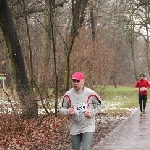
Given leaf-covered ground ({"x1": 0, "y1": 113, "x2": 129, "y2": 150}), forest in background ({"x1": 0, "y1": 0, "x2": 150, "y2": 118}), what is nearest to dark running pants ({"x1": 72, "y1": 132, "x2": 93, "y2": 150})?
leaf-covered ground ({"x1": 0, "y1": 113, "x2": 129, "y2": 150})

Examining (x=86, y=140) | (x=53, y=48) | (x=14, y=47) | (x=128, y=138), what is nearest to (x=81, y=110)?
(x=86, y=140)

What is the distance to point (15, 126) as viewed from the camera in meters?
11.6

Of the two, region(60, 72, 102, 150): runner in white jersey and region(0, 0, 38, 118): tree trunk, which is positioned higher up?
region(0, 0, 38, 118): tree trunk

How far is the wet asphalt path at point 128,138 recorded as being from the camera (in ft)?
32.5

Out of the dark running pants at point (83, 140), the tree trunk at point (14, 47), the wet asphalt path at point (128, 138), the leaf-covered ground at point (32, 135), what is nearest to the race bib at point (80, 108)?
the dark running pants at point (83, 140)

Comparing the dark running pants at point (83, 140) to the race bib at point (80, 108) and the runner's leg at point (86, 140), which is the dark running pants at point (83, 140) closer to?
the runner's leg at point (86, 140)

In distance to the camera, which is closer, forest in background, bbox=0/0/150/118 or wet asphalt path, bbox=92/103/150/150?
wet asphalt path, bbox=92/103/150/150

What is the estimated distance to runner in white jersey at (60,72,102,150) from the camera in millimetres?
6605

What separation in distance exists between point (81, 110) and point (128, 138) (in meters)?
5.10

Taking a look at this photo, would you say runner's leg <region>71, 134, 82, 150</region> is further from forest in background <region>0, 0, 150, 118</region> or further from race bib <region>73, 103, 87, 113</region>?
forest in background <region>0, 0, 150, 118</region>

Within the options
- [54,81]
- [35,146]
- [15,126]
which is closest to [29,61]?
[54,81]

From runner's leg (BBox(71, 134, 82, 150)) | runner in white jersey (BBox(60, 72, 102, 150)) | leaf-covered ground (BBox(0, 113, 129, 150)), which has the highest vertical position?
runner in white jersey (BBox(60, 72, 102, 150))

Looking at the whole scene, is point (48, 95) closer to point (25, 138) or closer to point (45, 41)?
point (25, 138)

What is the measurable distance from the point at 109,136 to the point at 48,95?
3.55 meters
